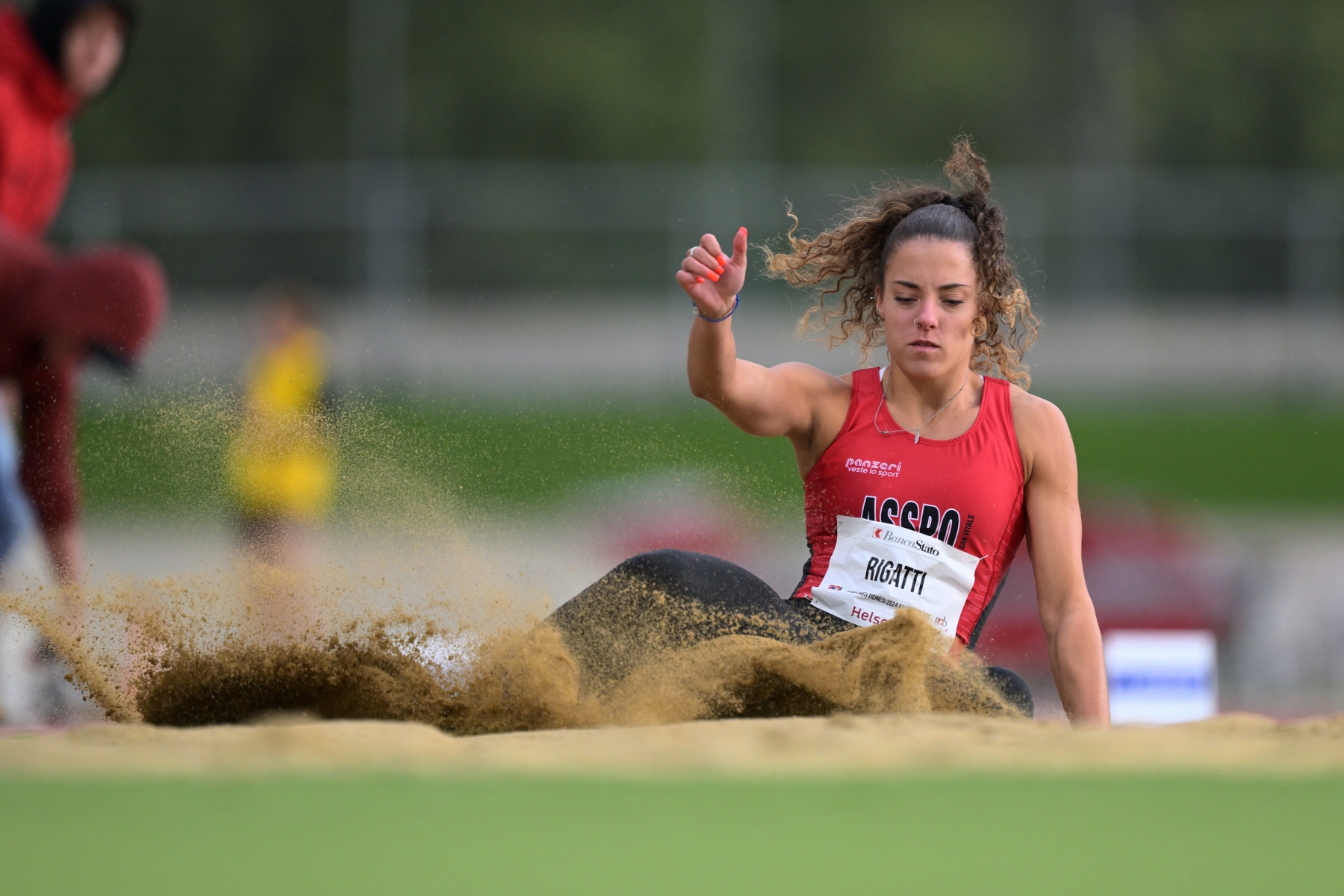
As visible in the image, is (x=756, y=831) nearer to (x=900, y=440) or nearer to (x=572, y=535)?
(x=900, y=440)

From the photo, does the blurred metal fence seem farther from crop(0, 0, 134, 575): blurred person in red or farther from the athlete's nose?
the athlete's nose

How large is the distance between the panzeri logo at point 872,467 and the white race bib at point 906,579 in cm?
14

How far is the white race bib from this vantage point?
4.39 m

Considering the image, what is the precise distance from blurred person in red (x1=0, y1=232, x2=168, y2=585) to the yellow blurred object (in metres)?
3.23

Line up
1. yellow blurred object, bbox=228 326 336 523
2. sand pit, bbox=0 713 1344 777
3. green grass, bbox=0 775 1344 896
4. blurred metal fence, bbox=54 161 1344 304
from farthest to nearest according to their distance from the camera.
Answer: blurred metal fence, bbox=54 161 1344 304
yellow blurred object, bbox=228 326 336 523
sand pit, bbox=0 713 1344 777
green grass, bbox=0 775 1344 896

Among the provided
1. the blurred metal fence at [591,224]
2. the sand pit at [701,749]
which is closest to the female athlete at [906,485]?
the sand pit at [701,749]

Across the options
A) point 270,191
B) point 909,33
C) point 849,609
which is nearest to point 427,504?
point 849,609

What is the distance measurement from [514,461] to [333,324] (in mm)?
5877

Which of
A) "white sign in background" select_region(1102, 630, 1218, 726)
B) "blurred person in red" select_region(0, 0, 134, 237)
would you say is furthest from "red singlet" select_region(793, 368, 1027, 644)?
"blurred person in red" select_region(0, 0, 134, 237)

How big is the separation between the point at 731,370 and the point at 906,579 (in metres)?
0.75

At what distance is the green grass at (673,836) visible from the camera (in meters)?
2.55

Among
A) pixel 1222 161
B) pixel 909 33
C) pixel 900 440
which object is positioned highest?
pixel 909 33

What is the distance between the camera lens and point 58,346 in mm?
6555

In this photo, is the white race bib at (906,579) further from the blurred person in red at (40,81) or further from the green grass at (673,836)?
the blurred person in red at (40,81)
